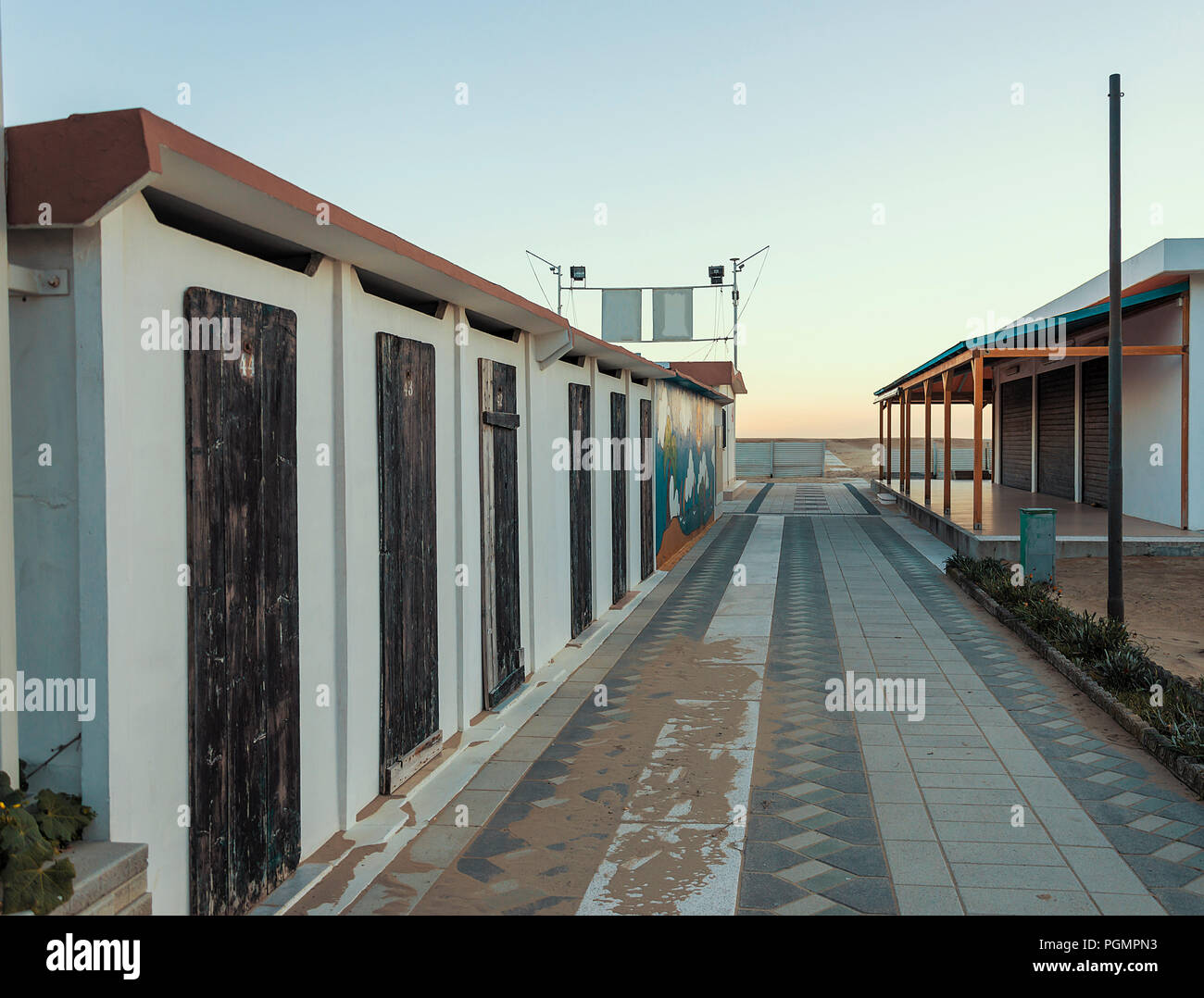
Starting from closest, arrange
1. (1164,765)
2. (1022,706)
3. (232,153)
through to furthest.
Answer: (232,153), (1164,765), (1022,706)

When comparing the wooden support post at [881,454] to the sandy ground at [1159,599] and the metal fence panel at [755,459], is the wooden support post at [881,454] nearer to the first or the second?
the metal fence panel at [755,459]

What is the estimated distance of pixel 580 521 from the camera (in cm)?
1027

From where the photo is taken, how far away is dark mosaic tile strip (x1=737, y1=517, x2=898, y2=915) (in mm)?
4180

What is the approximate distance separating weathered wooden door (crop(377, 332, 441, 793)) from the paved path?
0.48m

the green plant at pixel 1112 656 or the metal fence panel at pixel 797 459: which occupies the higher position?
the metal fence panel at pixel 797 459

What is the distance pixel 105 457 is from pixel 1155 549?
46.9 ft

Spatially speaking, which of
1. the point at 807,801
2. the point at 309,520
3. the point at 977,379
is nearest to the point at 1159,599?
the point at 977,379

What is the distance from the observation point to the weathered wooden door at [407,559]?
17.6 ft

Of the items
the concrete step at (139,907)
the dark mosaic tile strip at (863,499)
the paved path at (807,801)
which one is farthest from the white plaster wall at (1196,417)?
the concrete step at (139,907)

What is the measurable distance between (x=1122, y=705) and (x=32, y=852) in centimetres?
653

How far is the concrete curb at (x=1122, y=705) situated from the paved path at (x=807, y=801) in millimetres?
89
